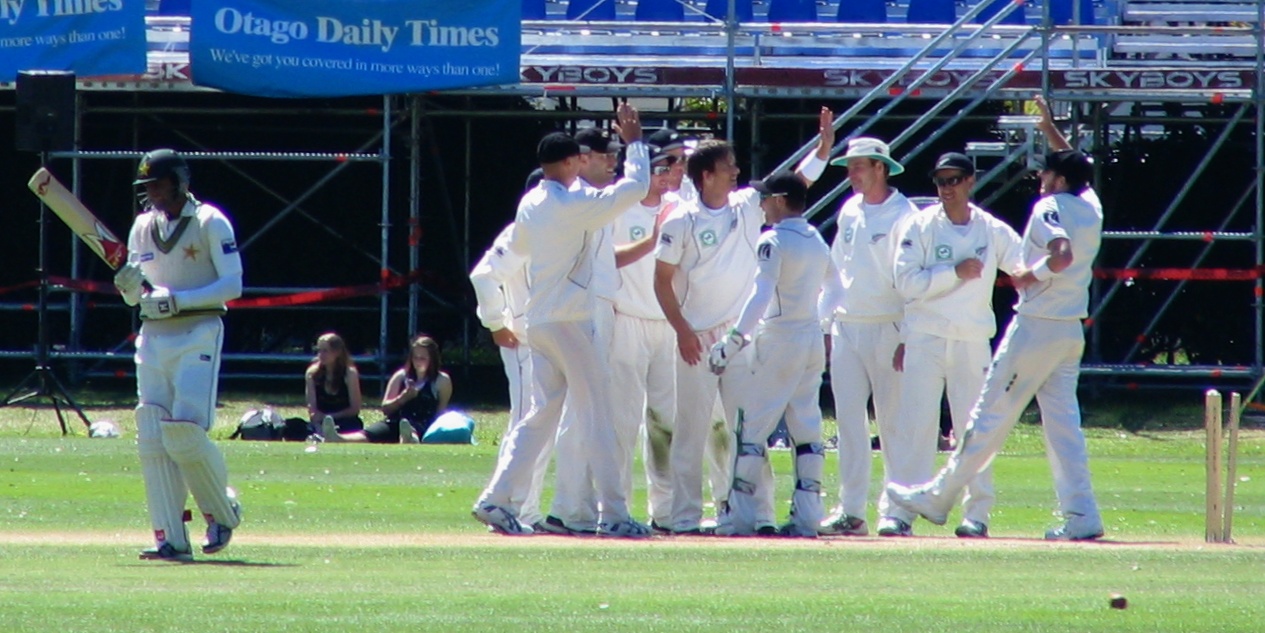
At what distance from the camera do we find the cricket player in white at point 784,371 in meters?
10.7

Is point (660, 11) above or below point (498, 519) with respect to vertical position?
above

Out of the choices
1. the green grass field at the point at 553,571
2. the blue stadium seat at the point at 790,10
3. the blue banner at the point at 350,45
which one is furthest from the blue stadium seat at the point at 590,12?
the green grass field at the point at 553,571

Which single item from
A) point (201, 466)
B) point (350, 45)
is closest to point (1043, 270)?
point (201, 466)

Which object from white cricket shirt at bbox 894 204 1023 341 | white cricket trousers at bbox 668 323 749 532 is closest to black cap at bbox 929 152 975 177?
white cricket shirt at bbox 894 204 1023 341

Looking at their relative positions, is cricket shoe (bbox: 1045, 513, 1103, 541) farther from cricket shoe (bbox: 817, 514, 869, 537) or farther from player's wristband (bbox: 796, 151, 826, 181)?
player's wristband (bbox: 796, 151, 826, 181)

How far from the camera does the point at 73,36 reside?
63.2 ft

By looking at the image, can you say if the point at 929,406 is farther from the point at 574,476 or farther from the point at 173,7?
the point at 173,7

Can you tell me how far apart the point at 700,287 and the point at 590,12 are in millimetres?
11982

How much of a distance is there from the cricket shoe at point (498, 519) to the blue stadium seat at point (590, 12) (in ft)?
41.2

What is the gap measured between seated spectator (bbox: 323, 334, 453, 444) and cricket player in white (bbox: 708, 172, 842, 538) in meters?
6.97

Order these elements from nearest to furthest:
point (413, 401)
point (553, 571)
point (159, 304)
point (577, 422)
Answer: point (553, 571), point (159, 304), point (577, 422), point (413, 401)

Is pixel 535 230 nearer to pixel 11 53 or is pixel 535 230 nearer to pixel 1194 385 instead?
pixel 11 53

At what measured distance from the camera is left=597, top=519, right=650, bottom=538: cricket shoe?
10.6 metres

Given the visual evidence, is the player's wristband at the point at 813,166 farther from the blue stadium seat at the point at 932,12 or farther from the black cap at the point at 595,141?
the blue stadium seat at the point at 932,12
